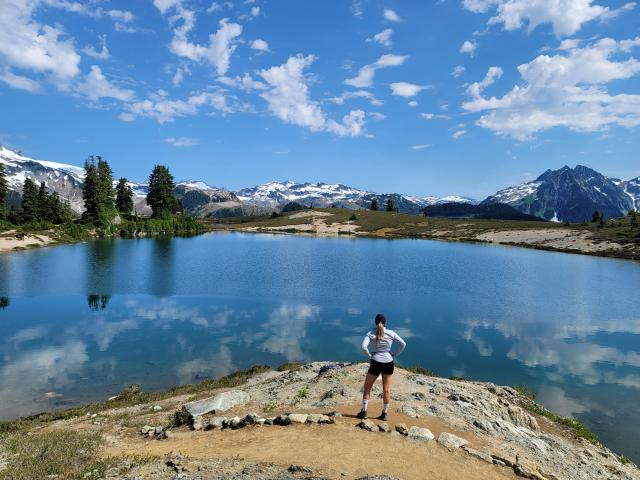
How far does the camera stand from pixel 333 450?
1466 centimetres

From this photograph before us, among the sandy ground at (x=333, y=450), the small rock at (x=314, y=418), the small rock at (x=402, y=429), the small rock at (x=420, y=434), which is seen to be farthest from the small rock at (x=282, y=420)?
the small rock at (x=420, y=434)

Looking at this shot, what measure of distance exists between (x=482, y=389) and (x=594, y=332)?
26449mm

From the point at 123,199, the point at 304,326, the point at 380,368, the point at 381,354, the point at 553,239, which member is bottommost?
the point at 304,326

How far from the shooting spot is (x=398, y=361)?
34.8m

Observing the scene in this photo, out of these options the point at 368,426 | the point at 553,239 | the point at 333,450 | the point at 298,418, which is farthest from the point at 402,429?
the point at 553,239

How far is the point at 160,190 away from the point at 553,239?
161m

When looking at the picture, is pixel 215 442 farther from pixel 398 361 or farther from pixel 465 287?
pixel 465 287

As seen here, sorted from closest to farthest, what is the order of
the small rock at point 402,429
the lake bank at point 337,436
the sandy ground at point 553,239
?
the lake bank at point 337,436 < the small rock at point 402,429 < the sandy ground at point 553,239

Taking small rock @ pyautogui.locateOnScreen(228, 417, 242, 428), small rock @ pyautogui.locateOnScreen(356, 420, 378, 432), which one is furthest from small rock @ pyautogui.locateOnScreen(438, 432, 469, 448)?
small rock @ pyautogui.locateOnScreen(228, 417, 242, 428)

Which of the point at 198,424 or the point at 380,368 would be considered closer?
the point at 380,368

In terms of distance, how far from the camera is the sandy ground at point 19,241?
102450 mm

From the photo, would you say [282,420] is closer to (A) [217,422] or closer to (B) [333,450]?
(A) [217,422]

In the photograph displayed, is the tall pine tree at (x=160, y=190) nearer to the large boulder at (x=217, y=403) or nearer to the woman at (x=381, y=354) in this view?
the large boulder at (x=217, y=403)

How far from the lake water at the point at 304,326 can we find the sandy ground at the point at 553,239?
55249 mm
